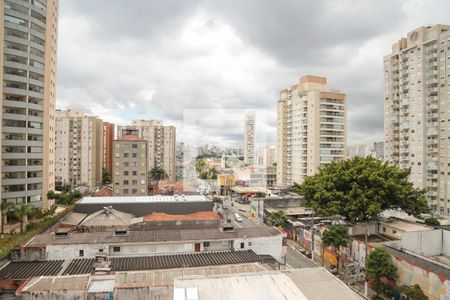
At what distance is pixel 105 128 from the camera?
8475cm

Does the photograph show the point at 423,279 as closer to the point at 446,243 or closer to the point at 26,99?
the point at 446,243

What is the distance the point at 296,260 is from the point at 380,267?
30.3ft

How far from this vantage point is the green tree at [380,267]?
1950 centimetres

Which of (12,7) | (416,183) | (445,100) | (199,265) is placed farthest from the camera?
(416,183)

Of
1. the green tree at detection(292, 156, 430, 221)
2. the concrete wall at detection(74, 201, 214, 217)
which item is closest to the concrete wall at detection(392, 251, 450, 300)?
the green tree at detection(292, 156, 430, 221)

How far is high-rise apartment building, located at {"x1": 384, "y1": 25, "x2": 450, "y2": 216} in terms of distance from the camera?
42.8 metres

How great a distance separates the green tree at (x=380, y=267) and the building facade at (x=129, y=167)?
3622 centimetres

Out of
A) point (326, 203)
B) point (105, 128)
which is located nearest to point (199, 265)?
point (326, 203)

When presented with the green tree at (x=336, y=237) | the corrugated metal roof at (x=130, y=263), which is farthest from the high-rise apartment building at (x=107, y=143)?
the green tree at (x=336, y=237)

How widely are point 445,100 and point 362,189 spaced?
1103 inches

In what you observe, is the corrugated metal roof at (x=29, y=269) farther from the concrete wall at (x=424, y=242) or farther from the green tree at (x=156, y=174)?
Answer: the green tree at (x=156, y=174)

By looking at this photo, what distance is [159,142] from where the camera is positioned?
289 ft

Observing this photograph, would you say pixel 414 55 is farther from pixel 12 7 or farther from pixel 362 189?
pixel 12 7

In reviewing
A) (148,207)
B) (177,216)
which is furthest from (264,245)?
(148,207)
